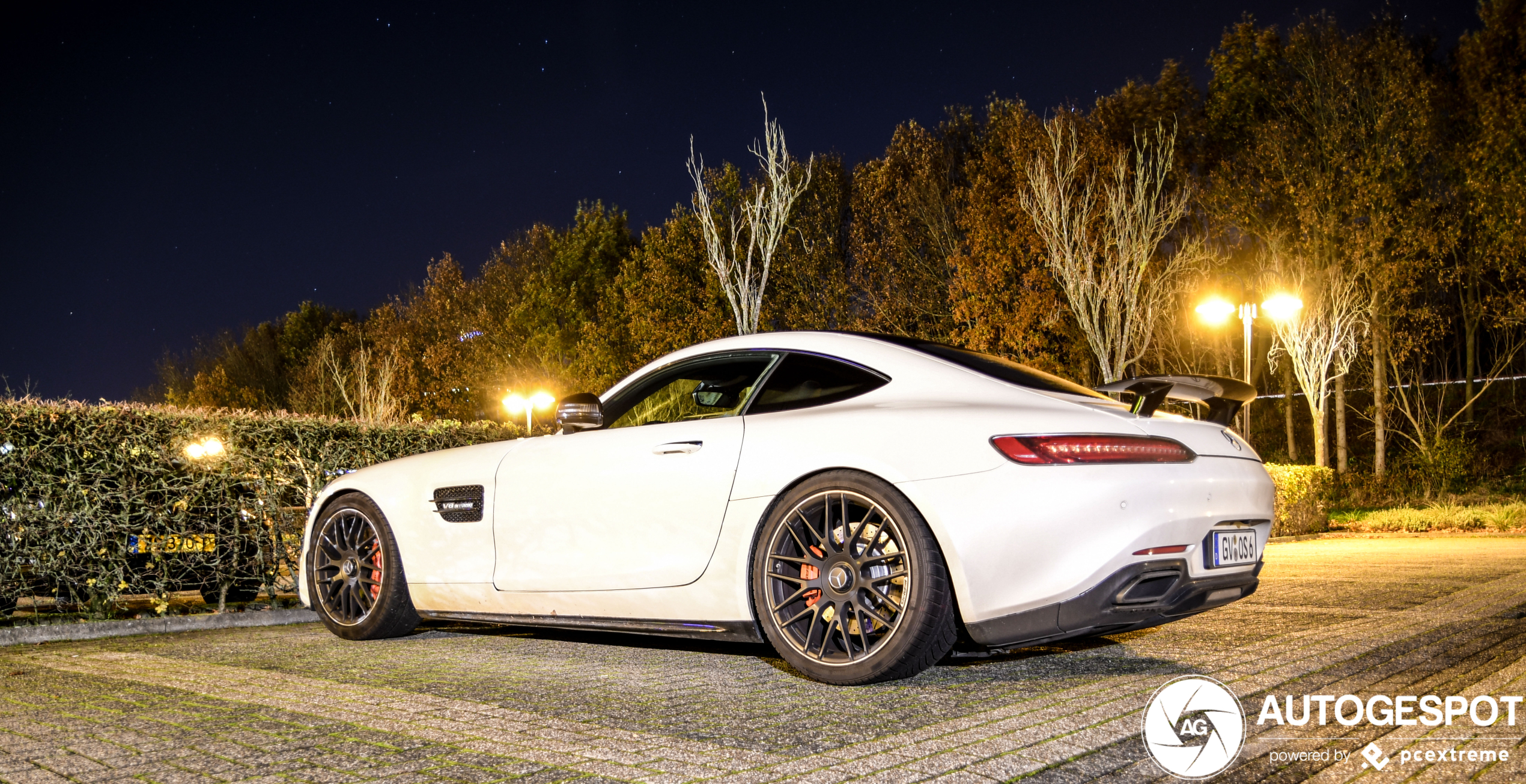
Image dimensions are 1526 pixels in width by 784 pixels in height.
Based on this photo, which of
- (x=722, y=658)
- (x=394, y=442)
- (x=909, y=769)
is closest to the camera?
(x=909, y=769)

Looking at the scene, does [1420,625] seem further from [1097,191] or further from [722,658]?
[1097,191]

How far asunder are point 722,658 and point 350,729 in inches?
71.0

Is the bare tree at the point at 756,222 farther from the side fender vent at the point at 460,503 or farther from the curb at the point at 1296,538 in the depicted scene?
the side fender vent at the point at 460,503

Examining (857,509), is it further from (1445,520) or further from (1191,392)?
(1445,520)

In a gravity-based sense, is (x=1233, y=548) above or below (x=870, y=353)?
below

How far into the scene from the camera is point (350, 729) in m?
3.20

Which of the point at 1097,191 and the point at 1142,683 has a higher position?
the point at 1097,191

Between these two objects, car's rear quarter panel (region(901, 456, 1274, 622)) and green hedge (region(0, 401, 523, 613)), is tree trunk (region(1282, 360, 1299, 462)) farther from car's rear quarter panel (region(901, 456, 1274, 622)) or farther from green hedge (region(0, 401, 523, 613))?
car's rear quarter panel (region(901, 456, 1274, 622))

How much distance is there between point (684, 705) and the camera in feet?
11.5

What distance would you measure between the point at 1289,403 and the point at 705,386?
2390 cm

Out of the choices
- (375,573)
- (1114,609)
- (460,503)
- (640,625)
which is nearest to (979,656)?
(1114,609)

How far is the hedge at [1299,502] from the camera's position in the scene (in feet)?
51.2

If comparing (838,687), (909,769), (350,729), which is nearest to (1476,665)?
(838,687)

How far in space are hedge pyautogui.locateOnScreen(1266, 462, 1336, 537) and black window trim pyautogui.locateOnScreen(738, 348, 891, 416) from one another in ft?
42.8
